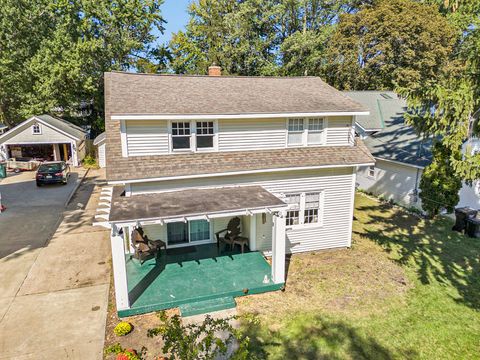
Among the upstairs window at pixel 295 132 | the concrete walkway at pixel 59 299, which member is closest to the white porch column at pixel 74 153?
the concrete walkway at pixel 59 299

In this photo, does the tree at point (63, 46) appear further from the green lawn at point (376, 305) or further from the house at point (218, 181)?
the green lawn at point (376, 305)

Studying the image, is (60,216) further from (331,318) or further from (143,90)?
(331,318)

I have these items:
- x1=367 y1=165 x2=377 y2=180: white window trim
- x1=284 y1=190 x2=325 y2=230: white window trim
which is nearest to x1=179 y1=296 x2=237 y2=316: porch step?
x1=284 y1=190 x2=325 y2=230: white window trim

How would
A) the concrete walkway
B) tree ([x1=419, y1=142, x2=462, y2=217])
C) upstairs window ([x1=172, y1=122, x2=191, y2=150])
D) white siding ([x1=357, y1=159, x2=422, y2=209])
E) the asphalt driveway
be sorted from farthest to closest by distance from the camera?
white siding ([x1=357, y1=159, x2=422, y2=209]), tree ([x1=419, y1=142, x2=462, y2=217]), the asphalt driveway, upstairs window ([x1=172, y1=122, x2=191, y2=150]), the concrete walkway

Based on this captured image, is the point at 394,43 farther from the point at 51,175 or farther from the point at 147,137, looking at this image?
the point at 51,175

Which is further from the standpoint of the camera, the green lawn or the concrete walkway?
the green lawn

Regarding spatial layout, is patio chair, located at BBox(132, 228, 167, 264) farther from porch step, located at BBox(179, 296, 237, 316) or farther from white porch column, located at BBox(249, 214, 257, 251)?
white porch column, located at BBox(249, 214, 257, 251)
